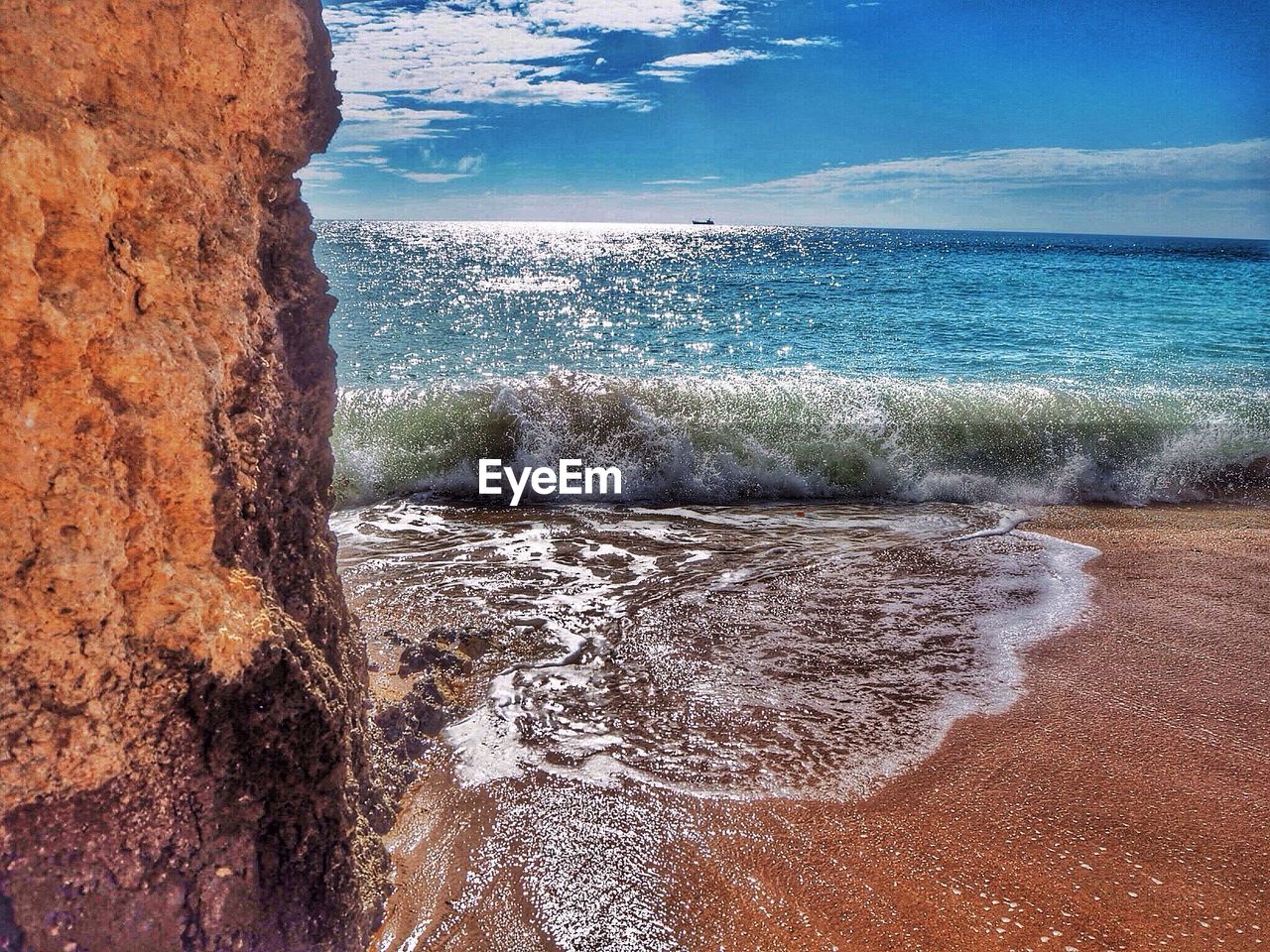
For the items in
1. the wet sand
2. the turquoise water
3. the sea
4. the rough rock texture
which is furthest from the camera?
the turquoise water

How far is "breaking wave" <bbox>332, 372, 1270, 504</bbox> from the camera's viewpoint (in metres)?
7.82

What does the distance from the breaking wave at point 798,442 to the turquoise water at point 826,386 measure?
3cm

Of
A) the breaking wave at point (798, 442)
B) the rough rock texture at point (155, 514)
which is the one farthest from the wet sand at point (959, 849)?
the breaking wave at point (798, 442)

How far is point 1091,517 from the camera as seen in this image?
7.02m

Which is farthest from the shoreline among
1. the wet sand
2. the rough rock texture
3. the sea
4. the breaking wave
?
the breaking wave

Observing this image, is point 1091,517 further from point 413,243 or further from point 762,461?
point 413,243

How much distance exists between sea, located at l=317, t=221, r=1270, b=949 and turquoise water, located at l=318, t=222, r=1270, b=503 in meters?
0.05

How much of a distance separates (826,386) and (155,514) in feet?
31.9

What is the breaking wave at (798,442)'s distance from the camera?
7824 mm

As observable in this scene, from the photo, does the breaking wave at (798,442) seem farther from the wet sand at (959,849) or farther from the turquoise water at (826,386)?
the wet sand at (959,849)

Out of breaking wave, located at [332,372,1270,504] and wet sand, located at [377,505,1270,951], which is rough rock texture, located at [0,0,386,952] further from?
breaking wave, located at [332,372,1270,504]

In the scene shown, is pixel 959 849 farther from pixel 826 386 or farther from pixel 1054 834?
pixel 826 386

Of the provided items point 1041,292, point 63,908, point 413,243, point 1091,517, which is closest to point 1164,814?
point 63,908

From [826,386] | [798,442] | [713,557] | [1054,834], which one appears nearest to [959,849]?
[1054,834]
